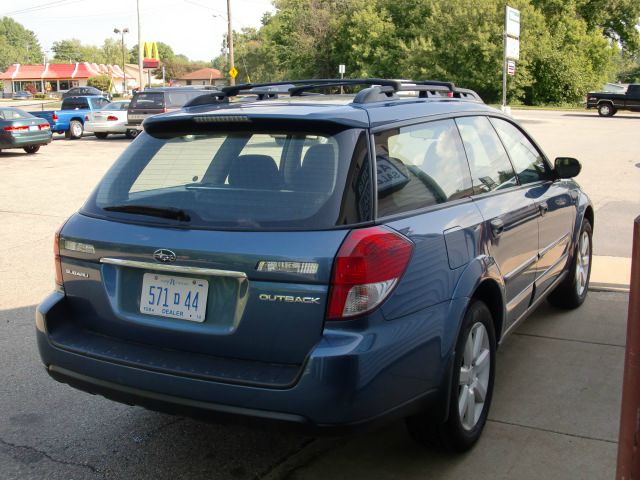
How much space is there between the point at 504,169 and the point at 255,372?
2.24 meters

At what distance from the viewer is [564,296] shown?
571 cm

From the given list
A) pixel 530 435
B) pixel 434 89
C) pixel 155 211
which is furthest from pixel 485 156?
pixel 155 211

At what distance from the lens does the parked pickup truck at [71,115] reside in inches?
1075

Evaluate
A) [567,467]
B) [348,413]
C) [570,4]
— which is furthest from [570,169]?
[570,4]

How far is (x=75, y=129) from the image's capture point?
27859 millimetres

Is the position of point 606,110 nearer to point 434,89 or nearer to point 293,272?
point 434,89

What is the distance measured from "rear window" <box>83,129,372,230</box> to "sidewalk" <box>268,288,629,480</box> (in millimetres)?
1288

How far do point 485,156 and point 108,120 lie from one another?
24.6 m

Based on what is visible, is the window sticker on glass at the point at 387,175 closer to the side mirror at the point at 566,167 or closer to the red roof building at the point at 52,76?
the side mirror at the point at 566,167

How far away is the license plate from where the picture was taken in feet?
9.84

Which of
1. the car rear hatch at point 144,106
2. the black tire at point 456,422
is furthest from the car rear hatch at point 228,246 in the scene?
the car rear hatch at point 144,106

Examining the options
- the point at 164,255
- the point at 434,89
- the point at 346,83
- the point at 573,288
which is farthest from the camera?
the point at 573,288

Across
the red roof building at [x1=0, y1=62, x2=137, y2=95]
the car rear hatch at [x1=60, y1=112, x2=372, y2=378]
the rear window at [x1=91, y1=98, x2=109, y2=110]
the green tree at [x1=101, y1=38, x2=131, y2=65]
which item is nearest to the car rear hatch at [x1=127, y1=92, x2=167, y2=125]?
the rear window at [x1=91, y1=98, x2=109, y2=110]

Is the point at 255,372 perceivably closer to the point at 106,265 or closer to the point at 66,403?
the point at 106,265
